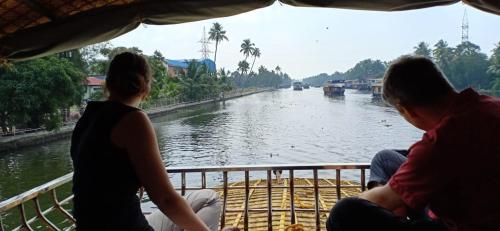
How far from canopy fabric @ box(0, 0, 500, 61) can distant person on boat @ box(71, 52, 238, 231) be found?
0.78 meters

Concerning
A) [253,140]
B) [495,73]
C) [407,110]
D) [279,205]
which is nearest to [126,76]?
[407,110]

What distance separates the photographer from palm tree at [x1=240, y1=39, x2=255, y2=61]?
194 feet

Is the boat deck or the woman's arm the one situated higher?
the woman's arm

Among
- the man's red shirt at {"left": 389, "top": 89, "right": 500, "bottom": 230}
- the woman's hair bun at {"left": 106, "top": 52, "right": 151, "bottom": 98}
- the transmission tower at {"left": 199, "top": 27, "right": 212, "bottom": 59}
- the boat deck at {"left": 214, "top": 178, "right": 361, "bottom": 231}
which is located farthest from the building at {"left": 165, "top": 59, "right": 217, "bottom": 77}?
the man's red shirt at {"left": 389, "top": 89, "right": 500, "bottom": 230}

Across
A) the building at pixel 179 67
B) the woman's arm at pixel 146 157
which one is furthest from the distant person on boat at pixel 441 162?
the building at pixel 179 67

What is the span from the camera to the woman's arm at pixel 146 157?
1.02m

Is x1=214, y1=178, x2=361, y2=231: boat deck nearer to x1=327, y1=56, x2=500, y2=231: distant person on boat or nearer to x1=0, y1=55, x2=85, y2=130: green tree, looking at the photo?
x1=327, y1=56, x2=500, y2=231: distant person on boat

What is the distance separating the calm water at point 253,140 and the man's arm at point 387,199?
14.0 m

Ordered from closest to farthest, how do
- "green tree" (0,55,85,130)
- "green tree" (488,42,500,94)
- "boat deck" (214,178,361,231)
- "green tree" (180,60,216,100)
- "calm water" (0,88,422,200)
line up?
"boat deck" (214,178,361,231) → "green tree" (488,42,500,94) → "calm water" (0,88,422,200) → "green tree" (0,55,85,130) → "green tree" (180,60,216,100)

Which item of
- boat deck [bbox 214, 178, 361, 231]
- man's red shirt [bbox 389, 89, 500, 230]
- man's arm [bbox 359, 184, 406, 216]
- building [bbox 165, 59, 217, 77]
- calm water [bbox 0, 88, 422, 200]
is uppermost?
building [bbox 165, 59, 217, 77]

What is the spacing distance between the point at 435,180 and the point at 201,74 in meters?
36.9

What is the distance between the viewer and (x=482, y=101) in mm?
935

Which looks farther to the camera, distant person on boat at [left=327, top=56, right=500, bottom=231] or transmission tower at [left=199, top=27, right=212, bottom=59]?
transmission tower at [left=199, top=27, right=212, bottom=59]

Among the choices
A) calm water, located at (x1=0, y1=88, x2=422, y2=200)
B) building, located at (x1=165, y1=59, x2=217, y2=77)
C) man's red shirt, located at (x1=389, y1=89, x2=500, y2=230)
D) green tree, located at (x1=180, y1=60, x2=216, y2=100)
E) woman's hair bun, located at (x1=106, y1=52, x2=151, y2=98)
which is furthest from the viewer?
building, located at (x1=165, y1=59, x2=217, y2=77)
